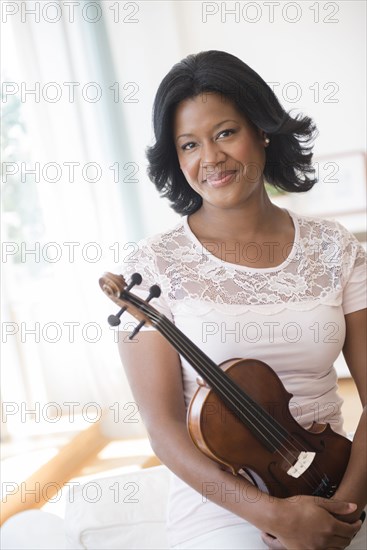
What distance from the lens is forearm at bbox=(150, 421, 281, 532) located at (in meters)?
1.10

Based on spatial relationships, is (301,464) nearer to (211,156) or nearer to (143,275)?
(143,275)

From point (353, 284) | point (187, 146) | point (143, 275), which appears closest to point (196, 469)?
point (143, 275)

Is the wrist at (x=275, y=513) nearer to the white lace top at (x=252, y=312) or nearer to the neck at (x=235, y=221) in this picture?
the white lace top at (x=252, y=312)

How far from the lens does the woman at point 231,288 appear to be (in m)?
1.21

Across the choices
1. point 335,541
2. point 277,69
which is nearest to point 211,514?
point 335,541

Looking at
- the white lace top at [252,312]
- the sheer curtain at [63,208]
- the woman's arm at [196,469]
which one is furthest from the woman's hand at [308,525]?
the sheer curtain at [63,208]

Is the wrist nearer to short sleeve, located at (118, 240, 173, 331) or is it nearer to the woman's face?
short sleeve, located at (118, 240, 173, 331)

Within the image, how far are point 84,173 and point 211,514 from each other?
2.05 metres

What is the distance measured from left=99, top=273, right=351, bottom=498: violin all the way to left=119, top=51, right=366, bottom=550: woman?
4 cm

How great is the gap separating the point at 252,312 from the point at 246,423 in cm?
25

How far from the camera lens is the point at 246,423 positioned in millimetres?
1089

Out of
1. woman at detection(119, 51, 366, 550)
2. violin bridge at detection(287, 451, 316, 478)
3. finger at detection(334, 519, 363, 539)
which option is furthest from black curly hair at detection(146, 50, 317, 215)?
finger at detection(334, 519, 363, 539)

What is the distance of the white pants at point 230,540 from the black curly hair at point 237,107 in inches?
24.2

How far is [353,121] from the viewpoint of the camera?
3.27 m
